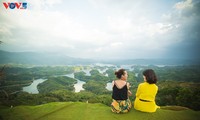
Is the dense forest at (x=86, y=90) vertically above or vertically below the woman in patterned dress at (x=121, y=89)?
below

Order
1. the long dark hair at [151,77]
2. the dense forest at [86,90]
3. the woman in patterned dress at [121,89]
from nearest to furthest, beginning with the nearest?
the long dark hair at [151,77]
the woman in patterned dress at [121,89]
the dense forest at [86,90]

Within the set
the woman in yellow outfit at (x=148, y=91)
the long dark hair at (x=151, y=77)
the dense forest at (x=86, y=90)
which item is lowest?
the dense forest at (x=86, y=90)

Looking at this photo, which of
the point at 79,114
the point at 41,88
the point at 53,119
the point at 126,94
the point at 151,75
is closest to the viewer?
the point at 151,75

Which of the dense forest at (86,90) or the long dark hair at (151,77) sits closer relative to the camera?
the long dark hair at (151,77)

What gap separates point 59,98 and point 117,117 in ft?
143

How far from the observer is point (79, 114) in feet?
17.9

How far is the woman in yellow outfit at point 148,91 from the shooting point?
4.42 metres

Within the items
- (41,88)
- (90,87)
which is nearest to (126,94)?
(90,87)

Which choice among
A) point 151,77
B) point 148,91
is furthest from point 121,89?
point 151,77

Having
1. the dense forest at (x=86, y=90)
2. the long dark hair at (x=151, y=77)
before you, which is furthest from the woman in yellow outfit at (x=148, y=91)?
the dense forest at (x=86, y=90)

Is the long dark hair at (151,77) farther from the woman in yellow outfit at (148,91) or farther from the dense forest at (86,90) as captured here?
the dense forest at (86,90)

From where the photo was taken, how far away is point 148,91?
4484 millimetres

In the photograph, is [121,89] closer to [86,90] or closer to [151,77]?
[151,77]

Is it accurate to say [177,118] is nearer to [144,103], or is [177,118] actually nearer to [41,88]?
[144,103]
